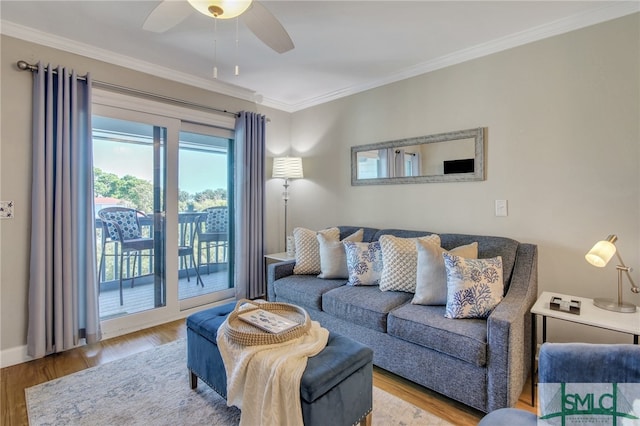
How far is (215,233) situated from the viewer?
12.4ft

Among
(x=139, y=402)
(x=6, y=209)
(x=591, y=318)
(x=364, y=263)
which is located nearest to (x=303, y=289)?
(x=364, y=263)

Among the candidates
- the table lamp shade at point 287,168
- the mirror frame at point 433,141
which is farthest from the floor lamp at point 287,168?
the mirror frame at point 433,141

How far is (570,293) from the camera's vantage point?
2.36 metres

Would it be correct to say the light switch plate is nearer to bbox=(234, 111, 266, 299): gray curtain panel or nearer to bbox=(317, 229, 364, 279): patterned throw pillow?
bbox=(234, 111, 266, 299): gray curtain panel

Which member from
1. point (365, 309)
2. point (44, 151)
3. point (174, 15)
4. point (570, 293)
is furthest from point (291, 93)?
point (570, 293)

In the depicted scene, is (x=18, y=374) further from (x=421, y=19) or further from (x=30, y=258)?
(x=421, y=19)

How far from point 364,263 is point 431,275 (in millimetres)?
675

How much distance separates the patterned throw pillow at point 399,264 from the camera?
8.27 feet

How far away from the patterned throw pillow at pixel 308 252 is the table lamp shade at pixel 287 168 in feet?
3.24

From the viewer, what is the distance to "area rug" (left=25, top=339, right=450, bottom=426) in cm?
182

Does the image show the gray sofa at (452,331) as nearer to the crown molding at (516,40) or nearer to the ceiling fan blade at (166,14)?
the crown molding at (516,40)

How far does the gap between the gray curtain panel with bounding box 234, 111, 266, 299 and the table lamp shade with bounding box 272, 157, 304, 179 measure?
195 mm

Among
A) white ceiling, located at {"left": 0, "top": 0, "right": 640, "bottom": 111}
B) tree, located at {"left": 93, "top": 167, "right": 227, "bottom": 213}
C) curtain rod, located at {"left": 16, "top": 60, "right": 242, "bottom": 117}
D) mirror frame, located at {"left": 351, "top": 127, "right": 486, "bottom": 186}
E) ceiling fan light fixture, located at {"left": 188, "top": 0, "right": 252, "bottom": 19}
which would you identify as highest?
white ceiling, located at {"left": 0, "top": 0, "right": 640, "bottom": 111}

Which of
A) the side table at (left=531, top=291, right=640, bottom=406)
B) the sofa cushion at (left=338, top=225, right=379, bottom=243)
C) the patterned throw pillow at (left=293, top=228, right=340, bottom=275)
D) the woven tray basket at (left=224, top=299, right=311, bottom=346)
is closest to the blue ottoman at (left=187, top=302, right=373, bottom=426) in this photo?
the woven tray basket at (left=224, top=299, right=311, bottom=346)
